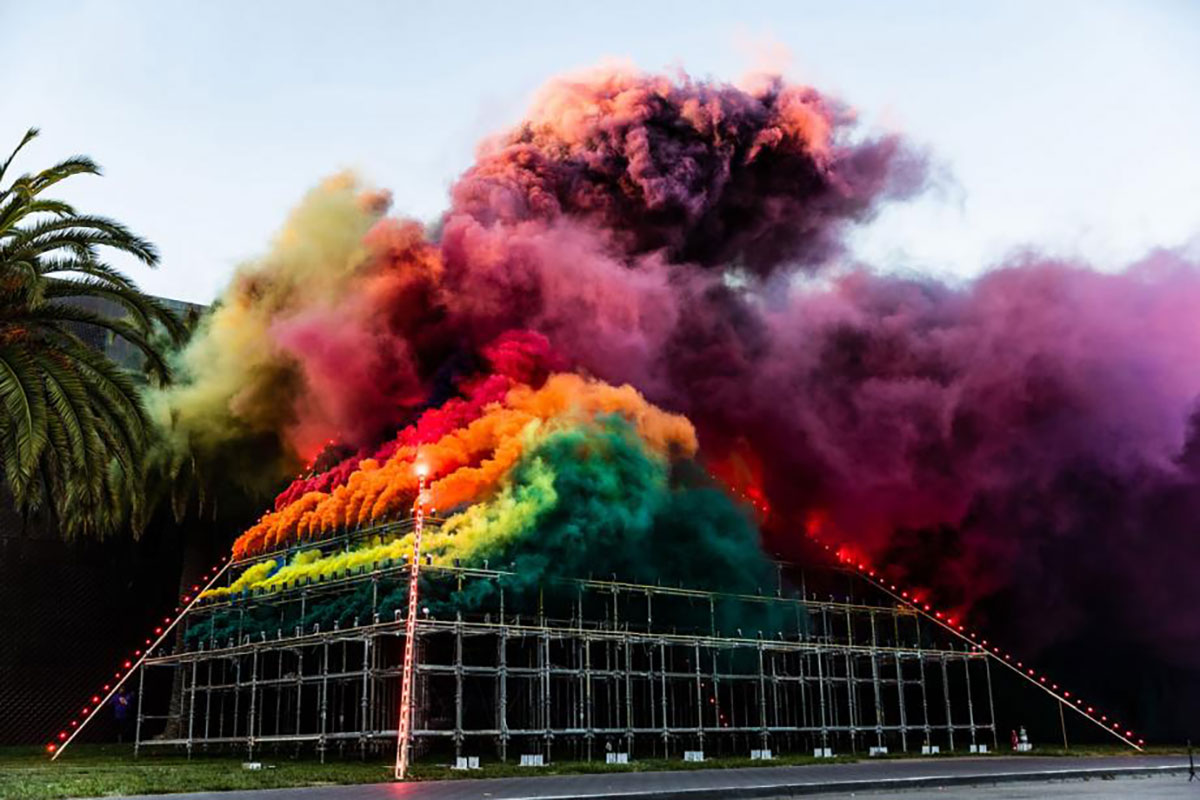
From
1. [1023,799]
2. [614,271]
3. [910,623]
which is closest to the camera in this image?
[1023,799]

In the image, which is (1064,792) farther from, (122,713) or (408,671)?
(122,713)

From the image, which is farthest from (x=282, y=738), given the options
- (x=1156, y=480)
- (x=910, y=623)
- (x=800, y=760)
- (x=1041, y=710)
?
(x=1156, y=480)

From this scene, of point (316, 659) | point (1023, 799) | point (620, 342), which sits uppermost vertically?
point (620, 342)

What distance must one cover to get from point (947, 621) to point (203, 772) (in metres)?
23.1

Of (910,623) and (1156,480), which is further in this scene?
(910,623)

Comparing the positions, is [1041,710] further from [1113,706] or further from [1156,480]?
[1156,480]

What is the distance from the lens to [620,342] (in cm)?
3198

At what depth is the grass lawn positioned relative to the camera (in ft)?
59.6

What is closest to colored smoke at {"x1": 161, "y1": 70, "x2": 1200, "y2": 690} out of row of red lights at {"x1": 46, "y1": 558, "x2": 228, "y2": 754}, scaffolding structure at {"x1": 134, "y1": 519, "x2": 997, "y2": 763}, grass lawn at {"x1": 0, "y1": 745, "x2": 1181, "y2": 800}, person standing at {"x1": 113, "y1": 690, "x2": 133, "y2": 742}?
scaffolding structure at {"x1": 134, "y1": 519, "x2": 997, "y2": 763}

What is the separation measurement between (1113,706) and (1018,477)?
8506 mm

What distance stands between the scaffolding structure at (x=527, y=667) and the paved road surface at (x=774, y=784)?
180 inches

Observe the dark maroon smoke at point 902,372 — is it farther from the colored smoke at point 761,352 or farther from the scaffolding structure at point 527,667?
the scaffolding structure at point 527,667

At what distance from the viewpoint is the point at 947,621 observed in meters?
36.0

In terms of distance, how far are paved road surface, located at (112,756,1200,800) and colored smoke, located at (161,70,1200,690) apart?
410 inches
